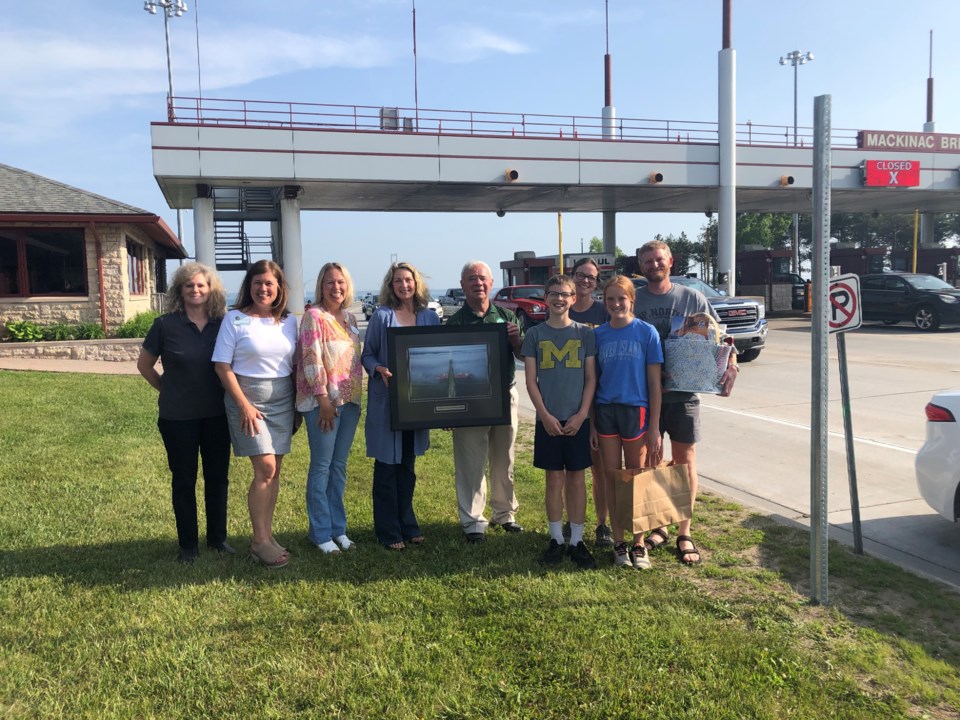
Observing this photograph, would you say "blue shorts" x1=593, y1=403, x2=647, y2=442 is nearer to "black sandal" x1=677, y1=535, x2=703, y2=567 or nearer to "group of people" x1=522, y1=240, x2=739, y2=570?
"group of people" x1=522, y1=240, x2=739, y2=570

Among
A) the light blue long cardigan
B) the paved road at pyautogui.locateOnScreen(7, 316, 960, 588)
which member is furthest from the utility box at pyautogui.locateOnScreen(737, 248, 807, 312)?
the light blue long cardigan

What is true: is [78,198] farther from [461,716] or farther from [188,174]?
[461,716]

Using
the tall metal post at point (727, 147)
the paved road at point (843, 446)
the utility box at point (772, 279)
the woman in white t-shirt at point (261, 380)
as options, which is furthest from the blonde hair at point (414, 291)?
the utility box at point (772, 279)

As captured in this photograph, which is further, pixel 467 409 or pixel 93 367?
pixel 93 367

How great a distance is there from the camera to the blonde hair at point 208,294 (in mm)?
4391

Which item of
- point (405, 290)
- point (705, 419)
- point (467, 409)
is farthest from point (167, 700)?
point (705, 419)

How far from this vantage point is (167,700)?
3.08 m

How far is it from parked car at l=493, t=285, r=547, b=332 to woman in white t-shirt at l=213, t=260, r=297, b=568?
18.0 m

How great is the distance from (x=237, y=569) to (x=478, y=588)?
1.48m

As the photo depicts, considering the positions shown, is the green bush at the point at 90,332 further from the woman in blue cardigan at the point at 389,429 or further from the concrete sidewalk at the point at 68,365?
the woman in blue cardigan at the point at 389,429

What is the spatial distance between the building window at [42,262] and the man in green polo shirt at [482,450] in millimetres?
16292

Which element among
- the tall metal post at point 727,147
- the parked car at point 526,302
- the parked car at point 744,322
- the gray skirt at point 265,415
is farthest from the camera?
the tall metal post at point 727,147

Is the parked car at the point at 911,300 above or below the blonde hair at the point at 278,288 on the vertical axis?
below

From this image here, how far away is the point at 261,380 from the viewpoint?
4344mm
